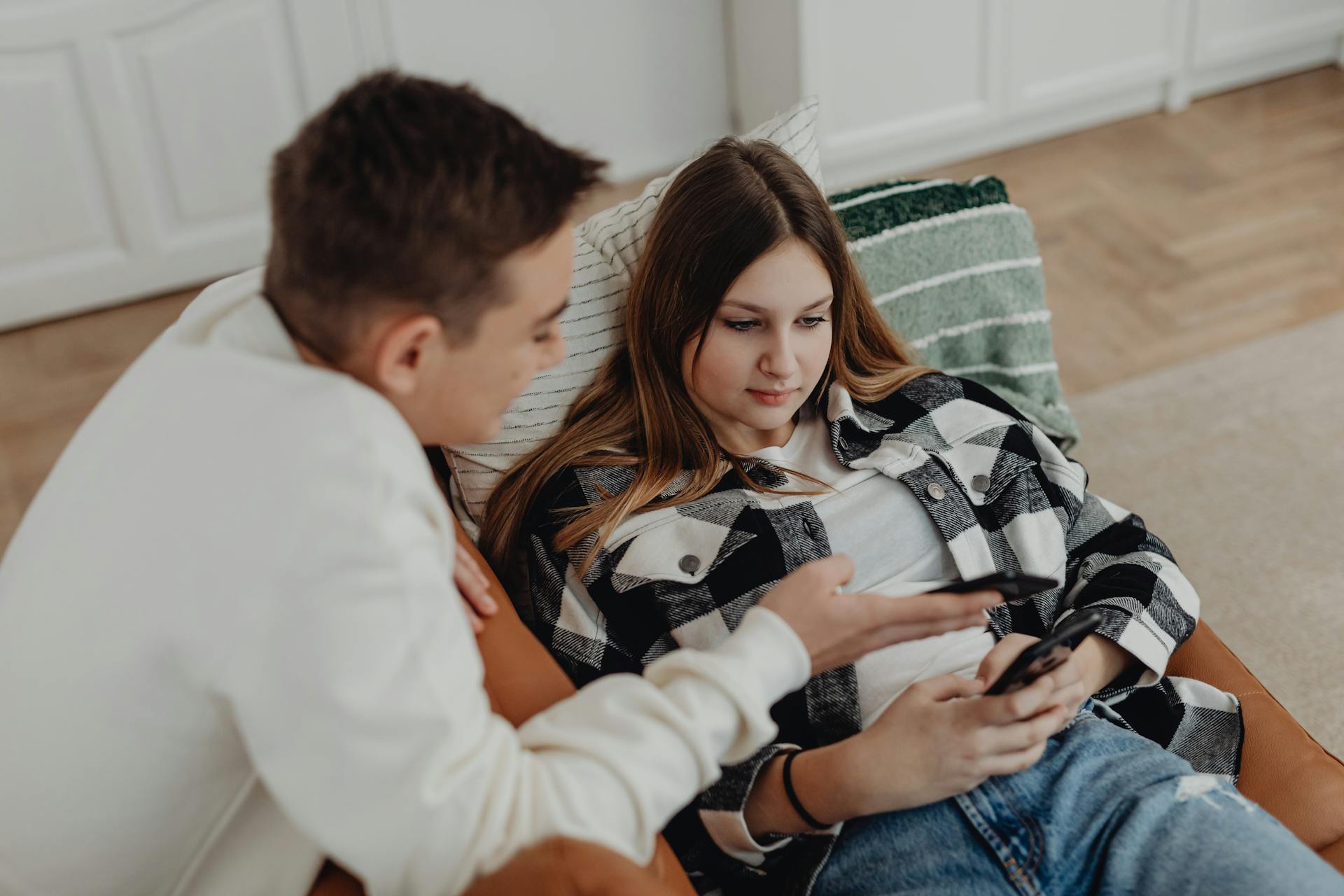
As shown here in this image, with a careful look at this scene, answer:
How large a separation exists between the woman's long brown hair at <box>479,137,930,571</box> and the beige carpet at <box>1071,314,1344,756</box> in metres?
0.99

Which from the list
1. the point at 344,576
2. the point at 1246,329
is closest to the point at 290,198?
the point at 344,576

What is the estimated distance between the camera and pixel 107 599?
2.87ft

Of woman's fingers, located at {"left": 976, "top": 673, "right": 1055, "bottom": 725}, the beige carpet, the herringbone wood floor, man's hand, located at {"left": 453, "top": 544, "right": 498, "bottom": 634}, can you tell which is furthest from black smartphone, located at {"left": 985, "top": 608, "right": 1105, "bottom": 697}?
the herringbone wood floor

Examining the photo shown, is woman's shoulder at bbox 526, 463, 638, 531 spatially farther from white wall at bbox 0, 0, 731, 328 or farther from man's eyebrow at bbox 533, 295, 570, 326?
white wall at bbox 0, 0, 731, 328

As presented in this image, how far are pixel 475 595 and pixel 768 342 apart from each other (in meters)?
0.42

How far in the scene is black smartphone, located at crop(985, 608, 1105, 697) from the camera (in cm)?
114

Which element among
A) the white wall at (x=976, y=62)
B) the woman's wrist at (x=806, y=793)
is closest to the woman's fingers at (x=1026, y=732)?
the woman's wrist at (x=806, y=793)

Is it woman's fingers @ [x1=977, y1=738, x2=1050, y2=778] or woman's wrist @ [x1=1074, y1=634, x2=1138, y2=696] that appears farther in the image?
woman's wrist @ [x1=1074, y1=634, x2=1138, y2=696]

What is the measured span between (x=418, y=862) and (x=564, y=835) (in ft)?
0.31

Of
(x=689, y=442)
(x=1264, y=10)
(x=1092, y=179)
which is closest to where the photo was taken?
(x=689, y=442)

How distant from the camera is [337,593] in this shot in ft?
2.67

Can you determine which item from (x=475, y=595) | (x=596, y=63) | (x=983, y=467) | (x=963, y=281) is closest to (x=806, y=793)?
(x=475, y=595)

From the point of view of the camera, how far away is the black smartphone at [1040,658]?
3.75 feet

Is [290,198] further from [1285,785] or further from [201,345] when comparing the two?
[1285,785]
